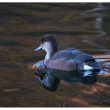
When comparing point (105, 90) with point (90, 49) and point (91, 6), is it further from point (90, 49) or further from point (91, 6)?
point (91, 6)

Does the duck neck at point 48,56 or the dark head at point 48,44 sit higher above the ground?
the dark head at point 48,44

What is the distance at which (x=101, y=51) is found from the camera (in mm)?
4316

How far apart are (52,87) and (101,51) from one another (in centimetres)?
44

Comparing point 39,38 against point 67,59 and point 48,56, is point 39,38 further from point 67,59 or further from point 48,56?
point 67,59

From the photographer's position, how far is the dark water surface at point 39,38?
4.28 meters

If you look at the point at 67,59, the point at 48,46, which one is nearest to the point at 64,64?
the point at 67,59

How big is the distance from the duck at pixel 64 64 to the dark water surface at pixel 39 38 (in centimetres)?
4

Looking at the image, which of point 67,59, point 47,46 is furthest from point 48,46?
point 67,59

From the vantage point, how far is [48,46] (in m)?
4.34

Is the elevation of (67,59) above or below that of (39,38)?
below

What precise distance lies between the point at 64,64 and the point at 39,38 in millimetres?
262

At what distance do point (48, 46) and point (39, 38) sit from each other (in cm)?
9

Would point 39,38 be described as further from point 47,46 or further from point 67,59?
point 67,59

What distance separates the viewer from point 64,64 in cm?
432
